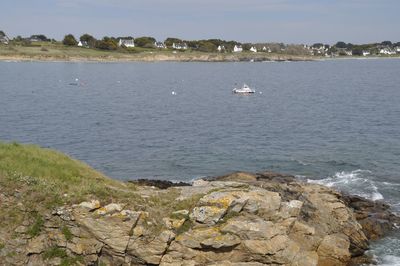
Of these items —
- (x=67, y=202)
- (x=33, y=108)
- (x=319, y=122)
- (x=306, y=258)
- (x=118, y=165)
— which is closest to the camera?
(x=67, y=202)

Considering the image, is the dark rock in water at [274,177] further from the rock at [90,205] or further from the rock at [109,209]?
the rock at [90,205]

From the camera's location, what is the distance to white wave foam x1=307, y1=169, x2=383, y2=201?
3631 cm

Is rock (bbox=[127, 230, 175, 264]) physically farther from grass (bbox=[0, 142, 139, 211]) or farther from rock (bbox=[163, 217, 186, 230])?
grass (bbox=[0, 142, 139, 211])

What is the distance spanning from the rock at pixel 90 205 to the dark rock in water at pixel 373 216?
16.6 meters

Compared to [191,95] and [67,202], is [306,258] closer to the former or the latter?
[67,202]

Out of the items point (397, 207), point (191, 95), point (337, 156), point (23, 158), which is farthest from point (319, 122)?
point (23, 158)

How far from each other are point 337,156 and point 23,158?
108 ft

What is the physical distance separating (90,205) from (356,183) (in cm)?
2565

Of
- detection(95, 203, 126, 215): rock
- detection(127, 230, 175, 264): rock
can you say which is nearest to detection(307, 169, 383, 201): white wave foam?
detection(127, 230, 175, 264): rock

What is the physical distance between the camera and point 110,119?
235 ft

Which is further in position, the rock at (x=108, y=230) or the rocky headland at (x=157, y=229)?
the rock at (x=108, y=230)

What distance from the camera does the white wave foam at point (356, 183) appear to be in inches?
1430

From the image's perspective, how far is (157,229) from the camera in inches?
800

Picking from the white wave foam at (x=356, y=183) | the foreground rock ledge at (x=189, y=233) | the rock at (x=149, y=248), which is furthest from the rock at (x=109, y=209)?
the white wave foam at (x=356, y=183)
